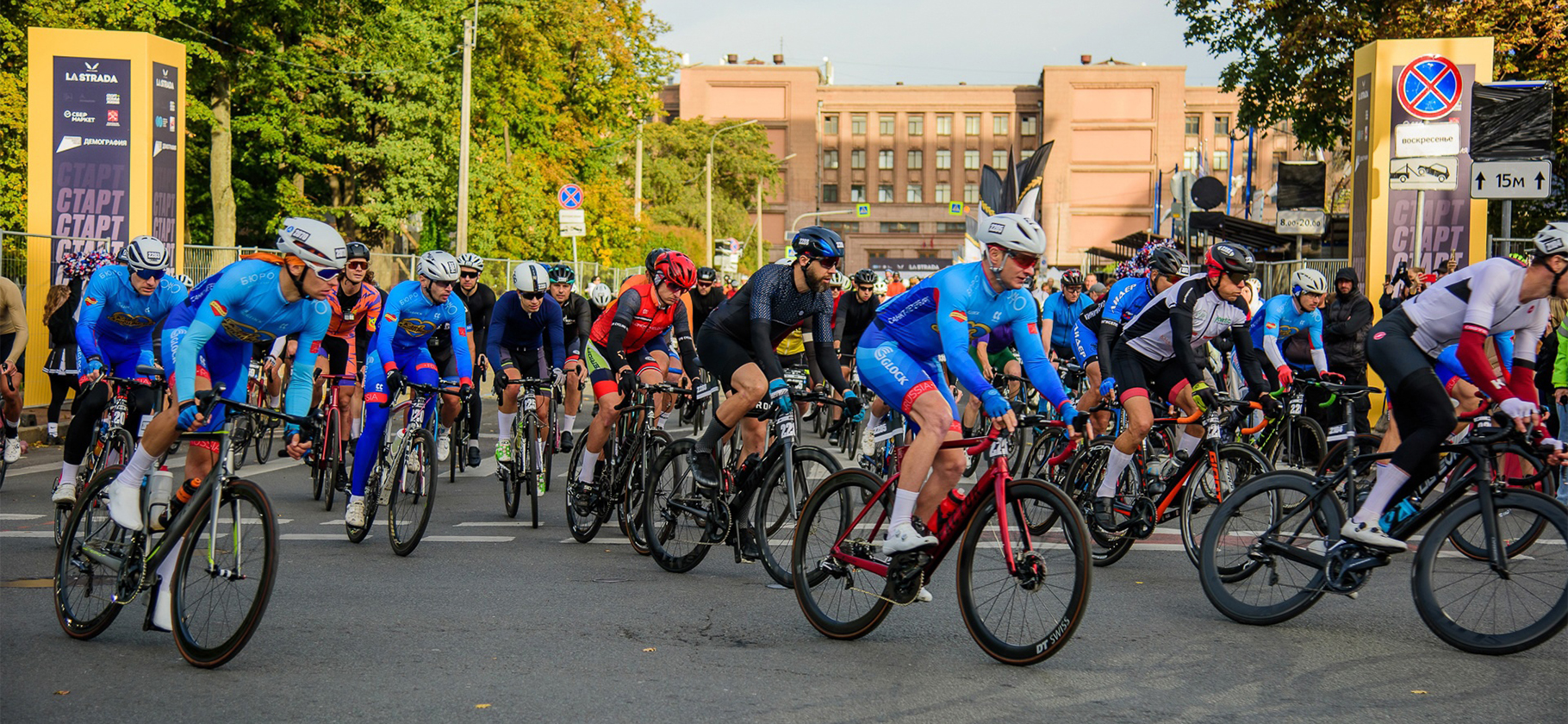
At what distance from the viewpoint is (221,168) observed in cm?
3278

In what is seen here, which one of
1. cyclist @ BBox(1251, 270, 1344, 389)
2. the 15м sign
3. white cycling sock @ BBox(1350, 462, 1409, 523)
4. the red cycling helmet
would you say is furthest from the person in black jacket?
white cycling sock @ BBox(1350, 462, 1409, 523)

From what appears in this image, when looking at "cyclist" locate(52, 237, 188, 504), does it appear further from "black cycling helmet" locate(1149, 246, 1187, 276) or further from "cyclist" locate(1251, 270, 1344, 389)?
"cyclist" locate(1251, 270, 1344, 389)

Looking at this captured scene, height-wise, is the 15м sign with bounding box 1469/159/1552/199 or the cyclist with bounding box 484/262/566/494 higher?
the 15м sign with bounding box 1469/159/1552/199

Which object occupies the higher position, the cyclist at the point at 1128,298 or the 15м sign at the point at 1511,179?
the 15м sign at the point at 1511,179

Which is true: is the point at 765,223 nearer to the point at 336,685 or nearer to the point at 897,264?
the point at 897,264

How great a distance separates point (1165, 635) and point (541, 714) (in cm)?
284

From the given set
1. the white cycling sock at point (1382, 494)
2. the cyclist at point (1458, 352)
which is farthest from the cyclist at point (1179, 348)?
the white cycling sock at point (1382, 494)

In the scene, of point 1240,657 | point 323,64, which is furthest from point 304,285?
point 323,64

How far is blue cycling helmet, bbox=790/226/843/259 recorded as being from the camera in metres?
7.53

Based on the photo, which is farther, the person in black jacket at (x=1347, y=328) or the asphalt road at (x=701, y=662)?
the person in black jacket at (x=1347, y=328)

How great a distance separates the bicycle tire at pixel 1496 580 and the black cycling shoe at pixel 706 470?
342cm

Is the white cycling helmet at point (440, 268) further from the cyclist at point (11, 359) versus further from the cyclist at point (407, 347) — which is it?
the cyclist at point (11, 359)

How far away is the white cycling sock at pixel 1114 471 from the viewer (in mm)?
8492

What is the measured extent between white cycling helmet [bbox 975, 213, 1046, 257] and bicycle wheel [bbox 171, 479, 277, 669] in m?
3.05
